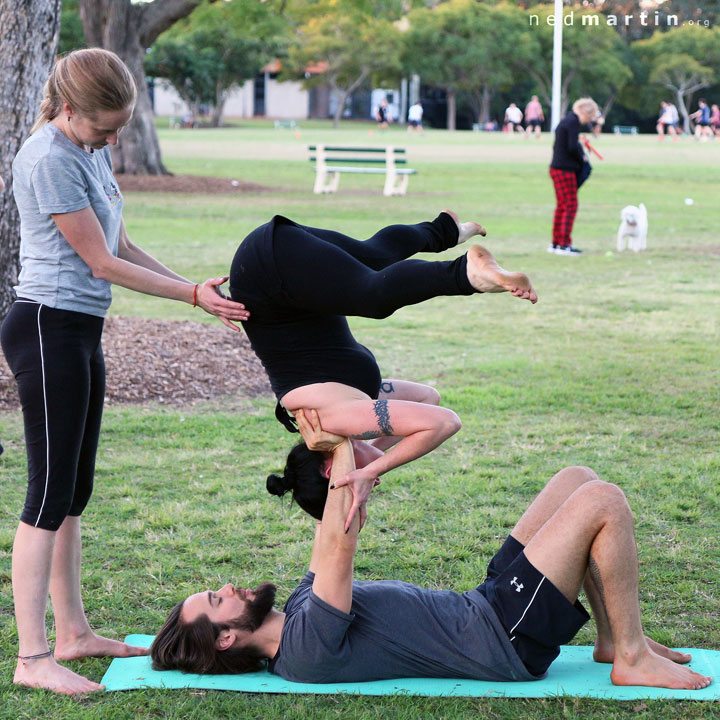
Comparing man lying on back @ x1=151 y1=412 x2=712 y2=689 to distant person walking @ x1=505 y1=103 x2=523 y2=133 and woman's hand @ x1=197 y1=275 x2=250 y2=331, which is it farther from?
distant person walking @ x1=505 y1=103 x2=523 y2=133

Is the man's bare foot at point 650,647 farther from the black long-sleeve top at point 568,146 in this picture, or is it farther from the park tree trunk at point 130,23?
the park tree trunk at point 130,23

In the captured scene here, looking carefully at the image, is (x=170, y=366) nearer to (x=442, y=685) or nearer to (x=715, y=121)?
(x=442, y=685)

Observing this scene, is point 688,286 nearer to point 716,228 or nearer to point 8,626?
point 716,228

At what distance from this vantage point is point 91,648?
12.8 ft

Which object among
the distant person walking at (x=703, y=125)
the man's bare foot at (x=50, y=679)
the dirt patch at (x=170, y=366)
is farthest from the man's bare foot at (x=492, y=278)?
the distant person walking at (x=703, y=125)

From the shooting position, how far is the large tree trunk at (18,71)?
23.5ft

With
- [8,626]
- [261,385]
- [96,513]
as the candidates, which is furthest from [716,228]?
[8,626]

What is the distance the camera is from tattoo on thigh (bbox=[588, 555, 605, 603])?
3521 mm

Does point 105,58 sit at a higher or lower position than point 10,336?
higher

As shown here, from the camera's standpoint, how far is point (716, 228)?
59.3ft

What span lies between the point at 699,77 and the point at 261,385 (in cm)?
7389

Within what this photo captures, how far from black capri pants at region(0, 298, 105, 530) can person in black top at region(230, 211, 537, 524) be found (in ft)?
1.90

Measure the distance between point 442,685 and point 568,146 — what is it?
11.2 meters

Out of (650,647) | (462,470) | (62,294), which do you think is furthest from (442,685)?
(462,470)
